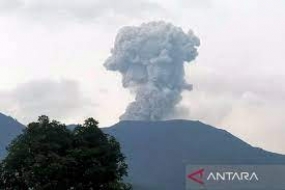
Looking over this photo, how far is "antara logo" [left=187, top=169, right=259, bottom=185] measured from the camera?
2589 cm

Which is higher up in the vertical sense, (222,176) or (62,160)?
(62,160)

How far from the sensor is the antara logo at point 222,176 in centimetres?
2589

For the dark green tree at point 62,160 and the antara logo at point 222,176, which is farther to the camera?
the dark green tree at point 62,160

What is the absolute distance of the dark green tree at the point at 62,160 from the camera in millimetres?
36219

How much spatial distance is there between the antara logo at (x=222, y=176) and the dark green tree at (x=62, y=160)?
34.6 ft

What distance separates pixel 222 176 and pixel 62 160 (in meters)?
12.5

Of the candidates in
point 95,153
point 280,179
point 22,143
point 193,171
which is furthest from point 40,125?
point 280,179

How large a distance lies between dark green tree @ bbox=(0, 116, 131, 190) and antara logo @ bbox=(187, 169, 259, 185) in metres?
10.6

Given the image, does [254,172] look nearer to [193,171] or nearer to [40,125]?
[193,171]

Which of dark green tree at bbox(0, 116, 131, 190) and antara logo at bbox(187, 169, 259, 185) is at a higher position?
dark green tree at bbox(0, 116, 131, 190)

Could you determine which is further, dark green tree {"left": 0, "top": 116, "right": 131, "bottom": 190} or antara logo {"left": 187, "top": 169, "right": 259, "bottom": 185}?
dark green tree {"left": 0, "top": 116, "right": 131, "bottom": 190}

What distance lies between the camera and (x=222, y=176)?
2623 centimetres

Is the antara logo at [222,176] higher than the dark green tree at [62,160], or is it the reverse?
the dark green tree at [62,160]

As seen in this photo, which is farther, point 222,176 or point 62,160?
point 62,160
